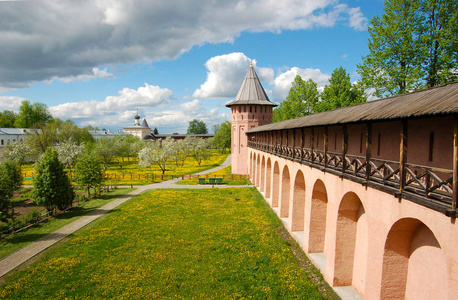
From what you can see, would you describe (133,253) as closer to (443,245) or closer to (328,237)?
(328,237)

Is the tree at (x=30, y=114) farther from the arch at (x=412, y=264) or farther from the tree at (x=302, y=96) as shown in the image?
the arch at (x=412, y=264)

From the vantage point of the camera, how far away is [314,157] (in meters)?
11.8

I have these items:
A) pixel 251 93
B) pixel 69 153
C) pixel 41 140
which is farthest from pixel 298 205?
pixel 41 140

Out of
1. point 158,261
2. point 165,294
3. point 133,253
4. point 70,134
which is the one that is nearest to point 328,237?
point 165,294

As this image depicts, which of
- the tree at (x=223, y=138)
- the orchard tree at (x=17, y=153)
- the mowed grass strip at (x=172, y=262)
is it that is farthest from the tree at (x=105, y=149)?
the tree at (x=223, y=138)

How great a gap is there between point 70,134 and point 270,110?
39.0 meters

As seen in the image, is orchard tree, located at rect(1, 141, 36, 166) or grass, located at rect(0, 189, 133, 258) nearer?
grass, located at rect(0, 189, 133, 258)

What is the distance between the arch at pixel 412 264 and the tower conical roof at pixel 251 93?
90.7ft

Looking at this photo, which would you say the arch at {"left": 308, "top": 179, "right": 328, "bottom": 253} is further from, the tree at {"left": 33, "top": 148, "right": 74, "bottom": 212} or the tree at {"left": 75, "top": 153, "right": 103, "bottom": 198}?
the tree at {"left": 75, "top": 153, "right": 103, "bottom": 198}

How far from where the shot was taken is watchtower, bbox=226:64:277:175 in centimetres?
3434

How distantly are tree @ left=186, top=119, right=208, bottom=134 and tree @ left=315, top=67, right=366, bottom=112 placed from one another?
122m

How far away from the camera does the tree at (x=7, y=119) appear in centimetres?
7406

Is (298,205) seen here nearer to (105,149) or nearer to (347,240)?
(347,240)

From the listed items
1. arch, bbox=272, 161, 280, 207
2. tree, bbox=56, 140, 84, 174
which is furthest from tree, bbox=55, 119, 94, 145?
arch, bbox=272, 161, 280, 207
